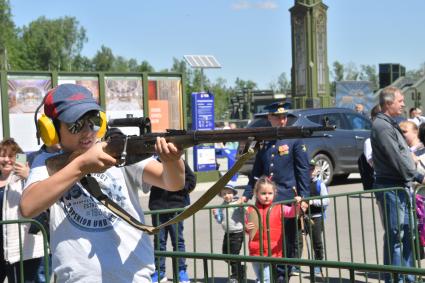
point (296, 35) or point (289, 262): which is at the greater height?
point (296, 35)

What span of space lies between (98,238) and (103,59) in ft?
389

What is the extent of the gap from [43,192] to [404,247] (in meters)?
4.80

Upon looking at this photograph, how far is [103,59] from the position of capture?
119375 millimetres

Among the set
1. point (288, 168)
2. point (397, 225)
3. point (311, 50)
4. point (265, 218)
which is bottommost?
point (397, 225)

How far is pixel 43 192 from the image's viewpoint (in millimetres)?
2779

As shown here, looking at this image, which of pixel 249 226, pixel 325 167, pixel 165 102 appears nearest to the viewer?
pixel 249 226

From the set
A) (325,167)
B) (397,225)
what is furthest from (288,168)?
(325,167)

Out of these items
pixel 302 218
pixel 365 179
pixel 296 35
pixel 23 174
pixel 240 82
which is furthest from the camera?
pixel 240 82

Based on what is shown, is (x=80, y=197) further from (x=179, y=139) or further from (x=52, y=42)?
(x=52, y=42)

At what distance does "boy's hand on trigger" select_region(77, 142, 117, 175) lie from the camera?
2.75 metres

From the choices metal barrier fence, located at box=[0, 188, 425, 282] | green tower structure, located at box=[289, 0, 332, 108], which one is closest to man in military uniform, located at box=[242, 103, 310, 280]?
metal barrier fence, located at box=[0, 188, 425, 282]

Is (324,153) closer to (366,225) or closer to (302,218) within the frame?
(366,225)

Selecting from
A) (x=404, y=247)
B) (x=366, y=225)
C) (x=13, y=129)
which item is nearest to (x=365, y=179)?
(x=366, y=225)

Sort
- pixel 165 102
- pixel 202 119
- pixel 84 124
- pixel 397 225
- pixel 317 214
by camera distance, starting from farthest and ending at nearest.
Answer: pixel 165 102 → pixel 202 119 → pixel 317 214 → pixel 397 225 → pixel 84 124
